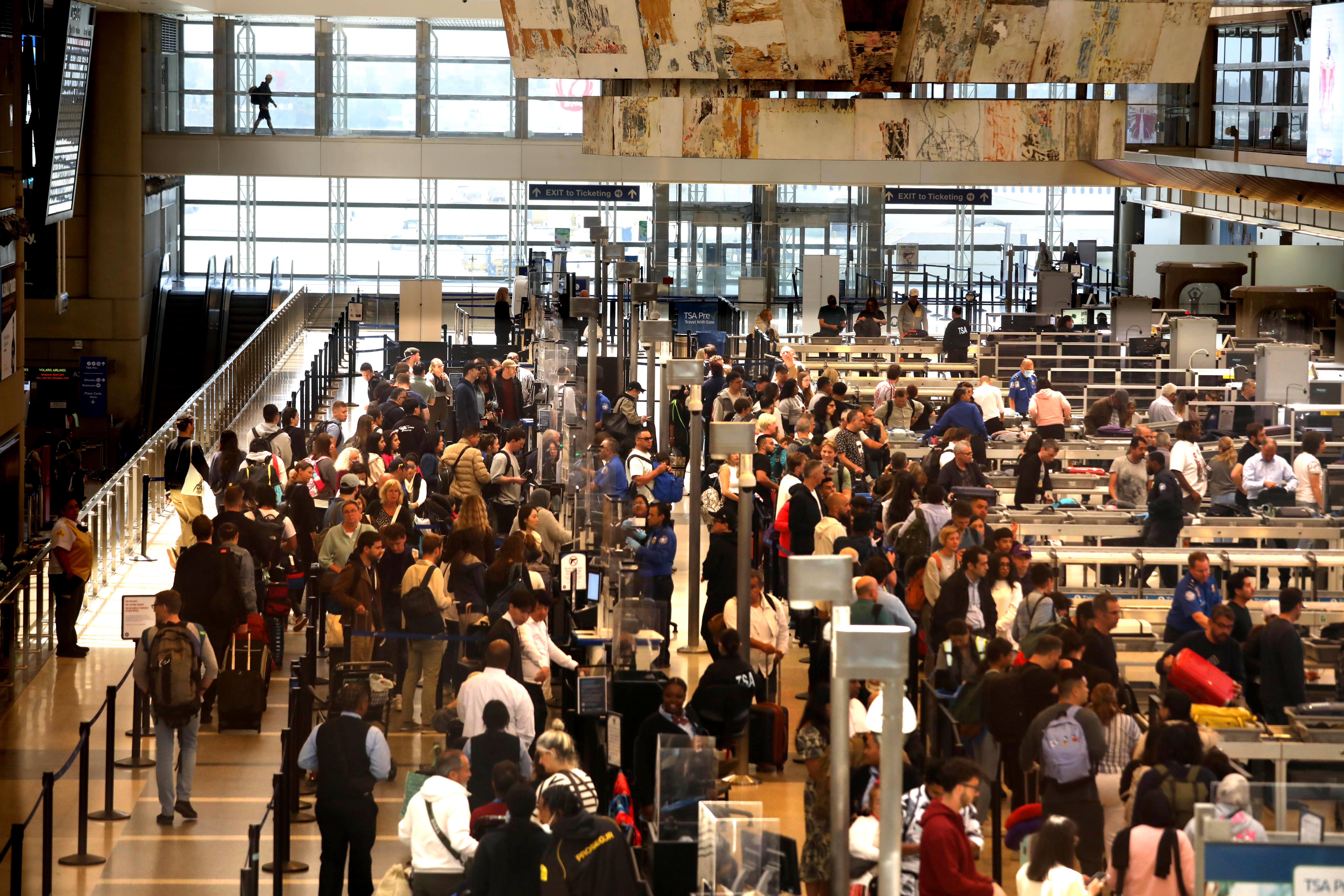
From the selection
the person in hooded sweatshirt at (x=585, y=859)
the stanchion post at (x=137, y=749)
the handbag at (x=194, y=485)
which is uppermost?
the handbag at (x=194, y=485)

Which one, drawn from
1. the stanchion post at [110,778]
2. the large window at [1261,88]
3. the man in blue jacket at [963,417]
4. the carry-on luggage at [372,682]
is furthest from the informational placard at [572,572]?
the large window at [1261,88]

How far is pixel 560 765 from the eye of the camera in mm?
7691

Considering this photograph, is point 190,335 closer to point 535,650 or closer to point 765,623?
point 765,623

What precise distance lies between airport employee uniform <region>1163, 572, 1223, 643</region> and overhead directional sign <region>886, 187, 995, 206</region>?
92.5ft

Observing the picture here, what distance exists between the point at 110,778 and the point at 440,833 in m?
4.00

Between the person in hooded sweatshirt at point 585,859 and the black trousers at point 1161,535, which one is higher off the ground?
the black trousers at point 1161,535

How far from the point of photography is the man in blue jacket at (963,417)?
17.0 m

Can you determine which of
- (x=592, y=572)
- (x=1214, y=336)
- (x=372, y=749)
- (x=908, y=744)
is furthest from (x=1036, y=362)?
(x=372, y=749)

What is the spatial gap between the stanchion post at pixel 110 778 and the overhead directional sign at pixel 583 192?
86.4 feet

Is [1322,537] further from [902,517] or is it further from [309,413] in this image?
[309,413]

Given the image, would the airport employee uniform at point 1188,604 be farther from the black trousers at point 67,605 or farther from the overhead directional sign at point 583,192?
the overhead directional sign at point 583,192

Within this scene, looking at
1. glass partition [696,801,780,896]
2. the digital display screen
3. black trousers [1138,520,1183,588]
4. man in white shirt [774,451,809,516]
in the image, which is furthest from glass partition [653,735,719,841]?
the digital display screen

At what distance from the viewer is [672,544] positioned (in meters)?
13.0

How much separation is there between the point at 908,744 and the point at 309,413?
15953 mm
